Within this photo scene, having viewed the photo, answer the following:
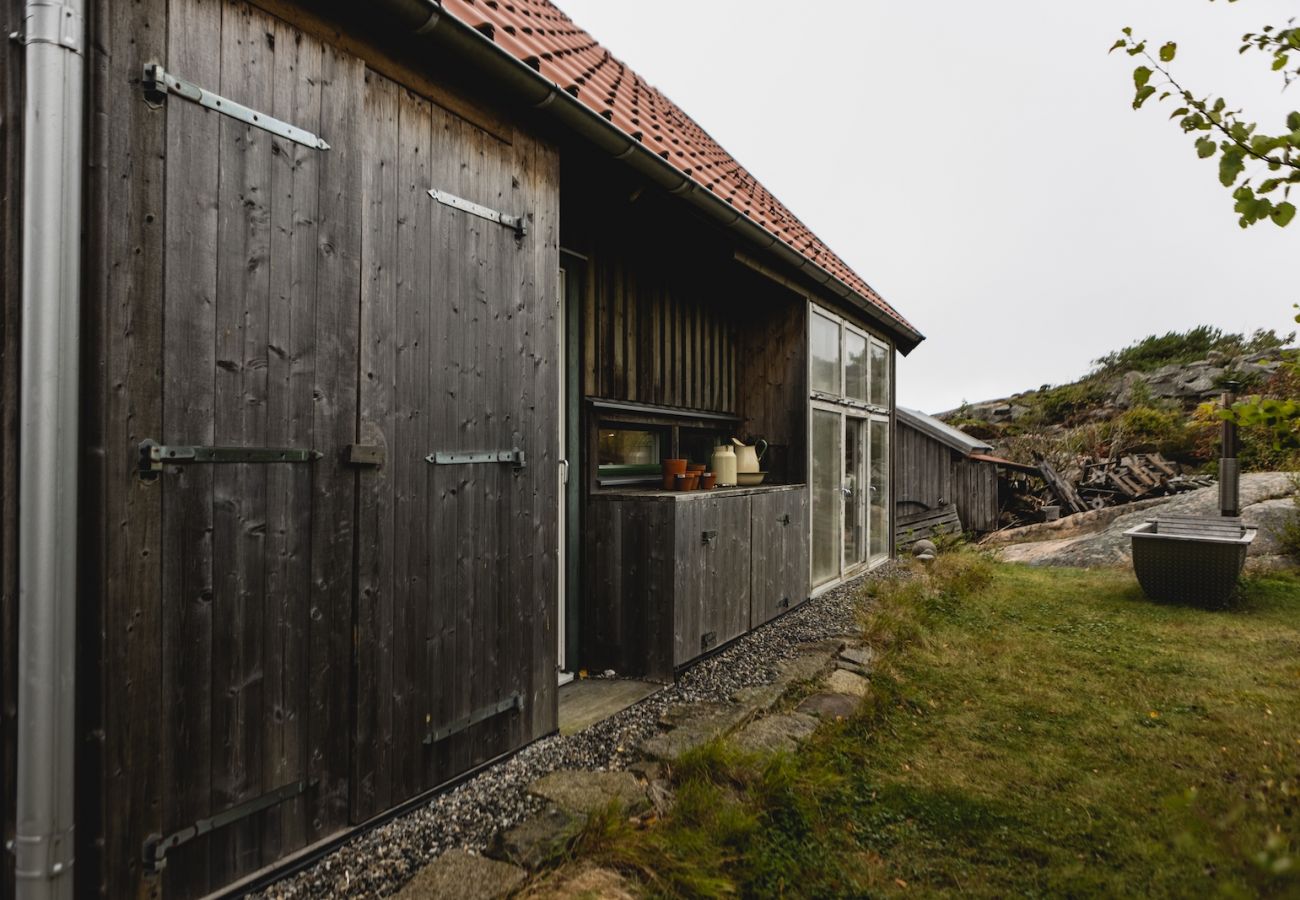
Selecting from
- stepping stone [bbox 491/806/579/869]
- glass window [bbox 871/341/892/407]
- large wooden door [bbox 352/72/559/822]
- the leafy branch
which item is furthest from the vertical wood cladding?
the leafy branch

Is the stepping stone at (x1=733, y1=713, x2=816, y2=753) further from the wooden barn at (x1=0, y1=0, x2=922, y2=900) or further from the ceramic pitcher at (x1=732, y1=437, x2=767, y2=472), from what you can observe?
the ceramic pitcher at (x1=732, y1=437, x2=767, y2=472)

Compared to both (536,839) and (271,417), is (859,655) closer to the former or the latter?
(536,839)

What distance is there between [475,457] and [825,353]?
4908mm

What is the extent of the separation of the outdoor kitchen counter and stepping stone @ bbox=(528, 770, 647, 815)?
135 centimetres

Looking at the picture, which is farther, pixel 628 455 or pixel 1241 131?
pixel 628 455

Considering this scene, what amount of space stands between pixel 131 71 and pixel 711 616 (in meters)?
4.04

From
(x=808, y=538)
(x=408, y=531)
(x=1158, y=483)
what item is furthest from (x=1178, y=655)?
(x=1158, y=483)

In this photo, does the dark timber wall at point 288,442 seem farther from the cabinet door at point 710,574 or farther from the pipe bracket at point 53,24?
A: the cabinet door at point 710,574

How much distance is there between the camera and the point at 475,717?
9.82 ft

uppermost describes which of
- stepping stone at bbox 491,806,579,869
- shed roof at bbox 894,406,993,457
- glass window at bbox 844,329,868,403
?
glass window at bbox 844,329,868,403

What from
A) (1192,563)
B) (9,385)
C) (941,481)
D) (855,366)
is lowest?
(1192,563)

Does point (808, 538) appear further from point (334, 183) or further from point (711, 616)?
point (334, 183)

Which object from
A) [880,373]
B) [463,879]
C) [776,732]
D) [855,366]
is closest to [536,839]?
[463,879]

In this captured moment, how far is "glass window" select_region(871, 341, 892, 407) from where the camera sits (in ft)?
28.4
